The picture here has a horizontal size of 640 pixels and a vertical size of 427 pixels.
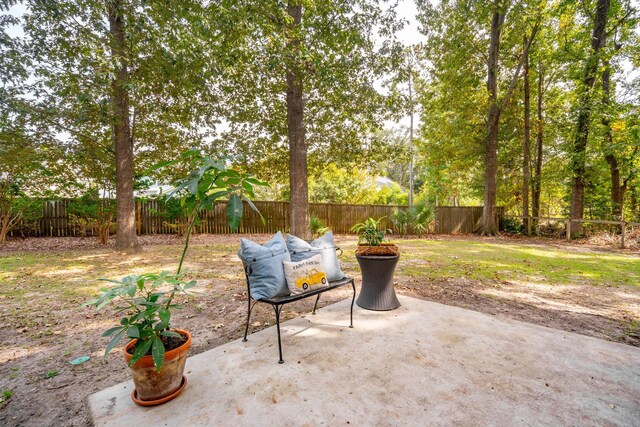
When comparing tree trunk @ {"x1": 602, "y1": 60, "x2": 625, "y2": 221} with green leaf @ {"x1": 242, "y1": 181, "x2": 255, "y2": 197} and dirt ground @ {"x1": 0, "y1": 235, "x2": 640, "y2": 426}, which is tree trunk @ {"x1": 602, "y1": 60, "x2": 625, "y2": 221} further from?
green leaf @ {"x1": 242, "y1": 181, "x2": 255, "y2": 197}

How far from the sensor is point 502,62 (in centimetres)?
1131

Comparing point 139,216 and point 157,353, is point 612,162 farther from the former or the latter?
point 139,216

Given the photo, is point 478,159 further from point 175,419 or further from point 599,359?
point 175,419

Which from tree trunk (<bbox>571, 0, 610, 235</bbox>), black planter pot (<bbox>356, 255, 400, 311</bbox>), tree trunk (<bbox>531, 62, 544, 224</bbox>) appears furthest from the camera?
tree trunk (<bbox>531, 62, 544, 224</bbox>)

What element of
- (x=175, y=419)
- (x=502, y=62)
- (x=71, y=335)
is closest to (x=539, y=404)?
(x=175, y=419)

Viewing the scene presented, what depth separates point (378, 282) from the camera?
295 centimetres

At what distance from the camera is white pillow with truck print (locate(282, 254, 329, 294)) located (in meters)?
2.32

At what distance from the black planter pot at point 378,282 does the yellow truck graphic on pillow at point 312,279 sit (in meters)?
0.62

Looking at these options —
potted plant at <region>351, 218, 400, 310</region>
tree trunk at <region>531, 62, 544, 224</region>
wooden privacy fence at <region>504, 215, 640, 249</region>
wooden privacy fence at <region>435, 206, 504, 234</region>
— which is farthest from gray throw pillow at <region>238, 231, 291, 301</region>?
tree trunk at <region>531, 62, 544, 224</region>

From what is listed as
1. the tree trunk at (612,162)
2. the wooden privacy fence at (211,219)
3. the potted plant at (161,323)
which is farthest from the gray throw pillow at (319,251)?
the tree trunk at (612,162)

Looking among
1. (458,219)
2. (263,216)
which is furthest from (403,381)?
(458,219)

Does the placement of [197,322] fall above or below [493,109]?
below

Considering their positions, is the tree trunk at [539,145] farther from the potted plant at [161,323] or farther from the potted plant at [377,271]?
the potted plant at [161,323]

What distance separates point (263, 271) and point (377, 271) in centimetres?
123
